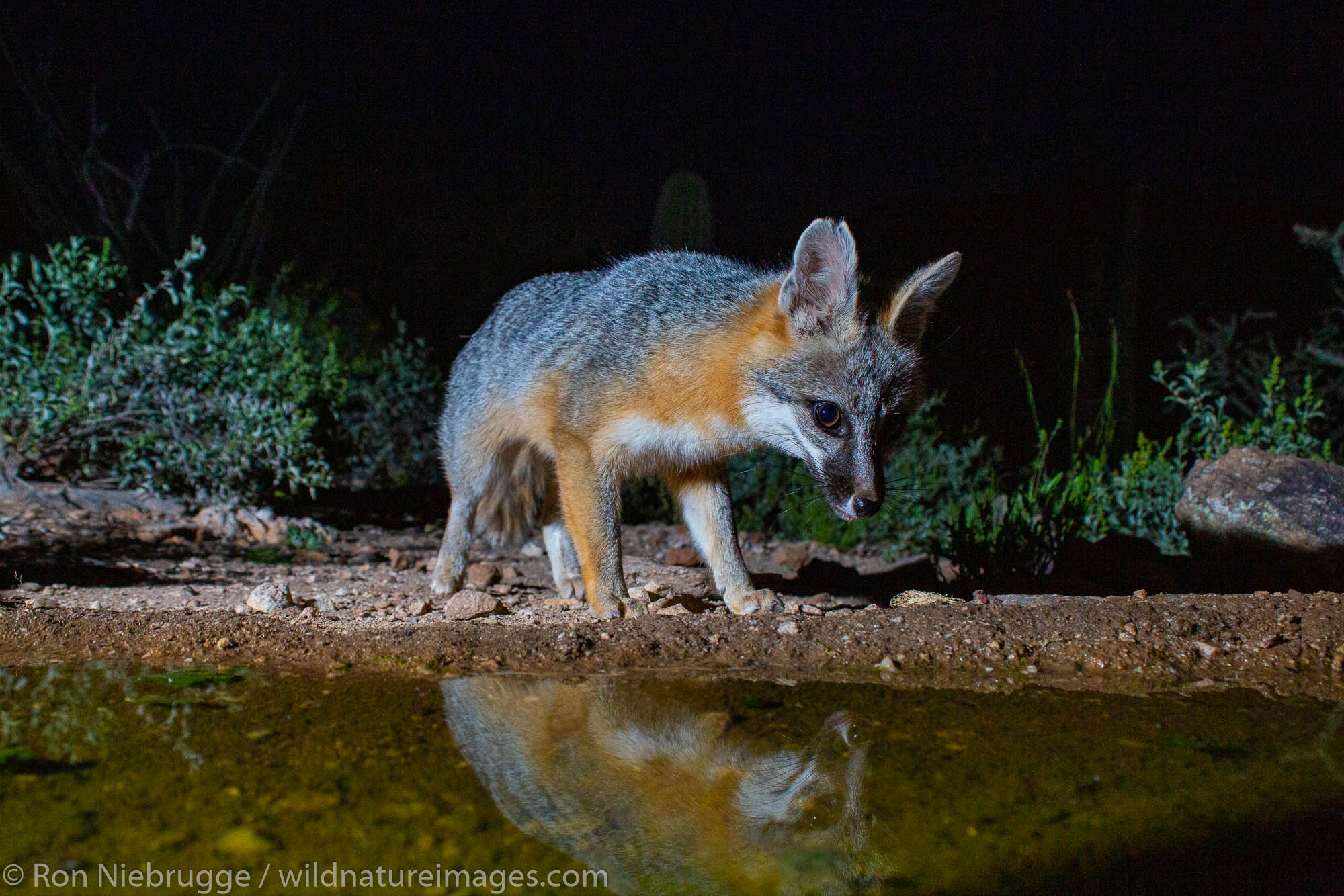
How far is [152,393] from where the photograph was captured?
5312mm

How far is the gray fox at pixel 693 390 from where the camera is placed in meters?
3.51

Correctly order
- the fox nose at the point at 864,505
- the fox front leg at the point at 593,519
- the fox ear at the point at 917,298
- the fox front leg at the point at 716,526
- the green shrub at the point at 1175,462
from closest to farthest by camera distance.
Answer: the fox nose at the point at 864,505, the fox ear at the point at 917,298, the fox front leg at the point at 593,519, the fox front leg at the point at 716,526, the green shrub at the point at 1175,462

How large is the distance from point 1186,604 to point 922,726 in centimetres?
134

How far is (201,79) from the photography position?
8328mm

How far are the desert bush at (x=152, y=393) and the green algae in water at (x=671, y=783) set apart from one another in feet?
9.51

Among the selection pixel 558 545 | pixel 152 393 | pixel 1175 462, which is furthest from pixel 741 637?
pixel 1175 462

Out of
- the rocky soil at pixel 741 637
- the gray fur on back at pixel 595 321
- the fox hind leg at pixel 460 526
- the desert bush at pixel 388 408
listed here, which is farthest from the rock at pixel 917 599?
the desert bush at pixel 388 408

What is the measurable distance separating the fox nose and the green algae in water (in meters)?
0.83

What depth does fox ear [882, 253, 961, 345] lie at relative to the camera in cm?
360

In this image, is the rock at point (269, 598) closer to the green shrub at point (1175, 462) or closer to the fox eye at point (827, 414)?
the fox eye at point (827, 414)

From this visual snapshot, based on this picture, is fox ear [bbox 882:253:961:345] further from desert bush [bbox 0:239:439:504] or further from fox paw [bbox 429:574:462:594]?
desert bush [bbox 0:239:439:504]

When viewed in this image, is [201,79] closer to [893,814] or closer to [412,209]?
[412,209]

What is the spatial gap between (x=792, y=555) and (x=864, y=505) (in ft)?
8.40

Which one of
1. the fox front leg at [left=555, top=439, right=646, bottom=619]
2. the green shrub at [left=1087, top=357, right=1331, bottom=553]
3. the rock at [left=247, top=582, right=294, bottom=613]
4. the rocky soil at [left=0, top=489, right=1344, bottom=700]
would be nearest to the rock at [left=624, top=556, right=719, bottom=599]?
the fox front leg at [left=555, top=439, right=646, bottom=619]
